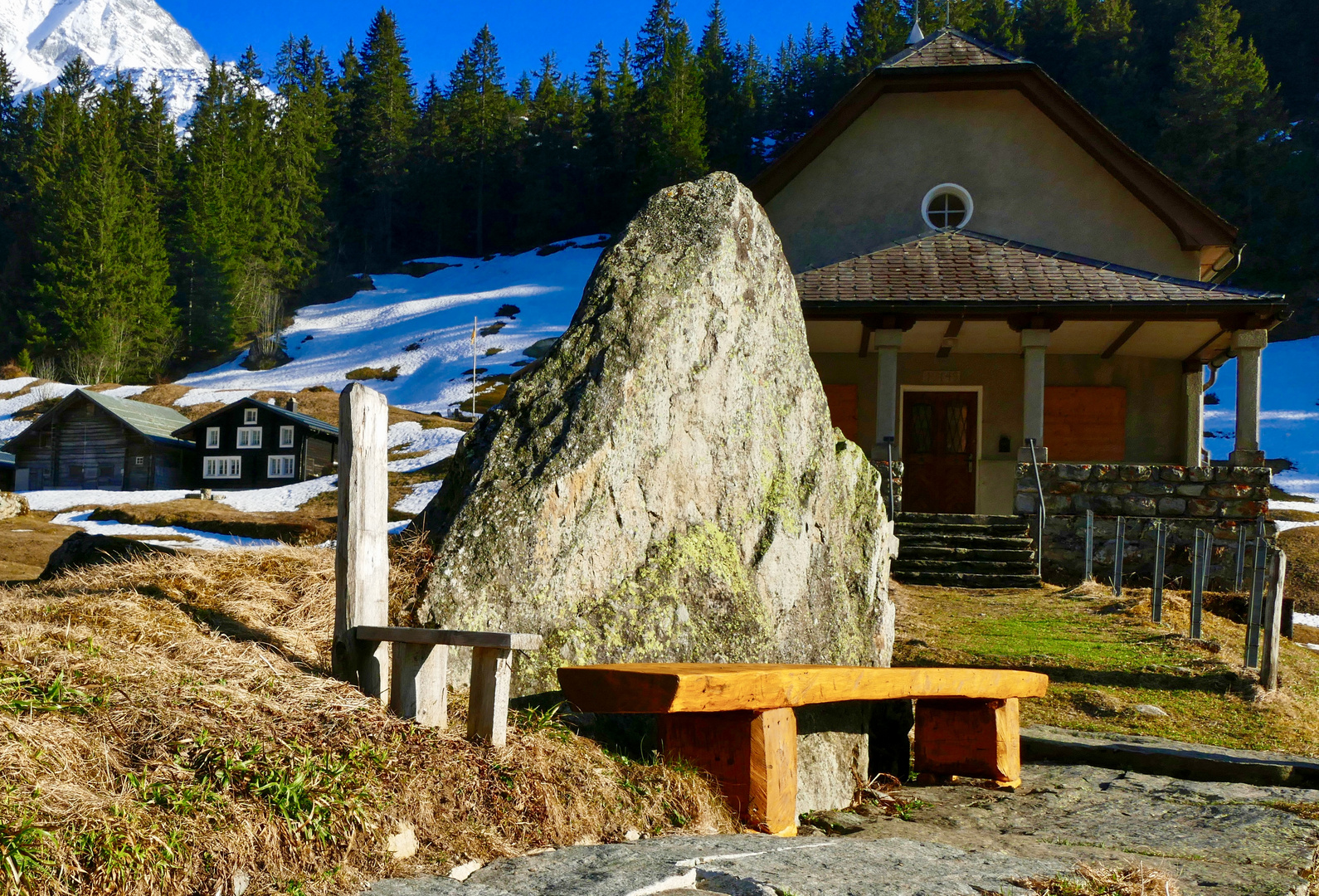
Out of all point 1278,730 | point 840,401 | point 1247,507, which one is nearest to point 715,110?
point 840,401

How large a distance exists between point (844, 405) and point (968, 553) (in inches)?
191

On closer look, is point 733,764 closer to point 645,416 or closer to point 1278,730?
point 645,416

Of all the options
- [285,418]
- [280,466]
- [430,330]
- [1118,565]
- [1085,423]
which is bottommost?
[1118,565]

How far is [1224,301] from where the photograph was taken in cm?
1455

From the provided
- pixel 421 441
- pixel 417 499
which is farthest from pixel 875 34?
pixel 417 499

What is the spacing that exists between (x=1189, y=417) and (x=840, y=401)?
218 inches

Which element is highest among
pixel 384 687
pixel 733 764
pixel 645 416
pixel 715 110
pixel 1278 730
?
pixel 715 110

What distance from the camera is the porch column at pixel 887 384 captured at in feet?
50.3

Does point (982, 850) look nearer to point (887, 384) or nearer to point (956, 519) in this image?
point (956, 519)

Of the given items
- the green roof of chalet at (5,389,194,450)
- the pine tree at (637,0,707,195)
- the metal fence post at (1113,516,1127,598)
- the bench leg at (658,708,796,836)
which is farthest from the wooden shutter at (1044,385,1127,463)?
the pine tree at (637,0,707,195)

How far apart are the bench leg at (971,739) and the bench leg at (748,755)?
1572 mm

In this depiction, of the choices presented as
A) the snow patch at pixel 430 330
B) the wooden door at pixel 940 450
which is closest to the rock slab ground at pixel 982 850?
the wooden door at pixel 940 450

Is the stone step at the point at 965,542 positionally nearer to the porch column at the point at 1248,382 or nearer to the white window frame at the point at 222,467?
the porch column at the point at 1248,382

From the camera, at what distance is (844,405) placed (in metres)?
18.1
